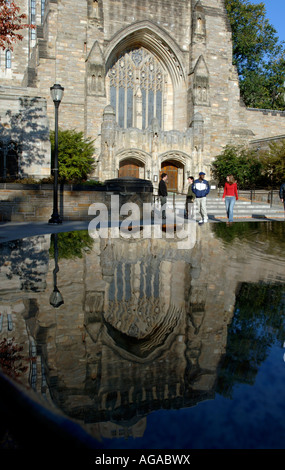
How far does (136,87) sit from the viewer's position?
31.5 meters

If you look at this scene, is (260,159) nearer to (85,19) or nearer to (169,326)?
(85,19)

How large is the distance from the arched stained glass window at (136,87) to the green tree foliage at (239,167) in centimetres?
582

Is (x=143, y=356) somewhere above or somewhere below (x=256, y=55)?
below

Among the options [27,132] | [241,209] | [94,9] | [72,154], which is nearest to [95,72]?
[94,9]

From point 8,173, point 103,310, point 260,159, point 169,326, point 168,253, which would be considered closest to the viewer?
point 169,326

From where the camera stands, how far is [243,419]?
2041mm

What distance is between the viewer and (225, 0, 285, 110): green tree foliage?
135 ft

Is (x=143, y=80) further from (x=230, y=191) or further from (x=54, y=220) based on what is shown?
(x=54, y=220)

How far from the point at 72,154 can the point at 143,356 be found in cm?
2335

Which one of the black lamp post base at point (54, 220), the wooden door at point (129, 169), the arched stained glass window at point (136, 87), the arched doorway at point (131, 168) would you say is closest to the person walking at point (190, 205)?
the black lamp post base at point (54, 220)

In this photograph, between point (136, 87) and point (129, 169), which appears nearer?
point (129, 169)

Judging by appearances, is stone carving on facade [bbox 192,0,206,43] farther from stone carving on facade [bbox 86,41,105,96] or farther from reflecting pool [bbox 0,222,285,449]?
reflecting pool [bbox 0,222,285,449]

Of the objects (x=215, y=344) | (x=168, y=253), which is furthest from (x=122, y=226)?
(x=215, y=344)

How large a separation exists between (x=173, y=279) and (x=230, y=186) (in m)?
9.42
